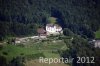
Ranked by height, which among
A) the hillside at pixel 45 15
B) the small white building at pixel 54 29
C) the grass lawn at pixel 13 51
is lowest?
the grass lawn at pixel 13 51

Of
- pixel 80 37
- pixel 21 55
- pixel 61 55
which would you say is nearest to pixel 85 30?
pixel 80 37

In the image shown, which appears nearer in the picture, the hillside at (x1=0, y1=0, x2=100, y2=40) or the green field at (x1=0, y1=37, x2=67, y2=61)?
the green field at (x1=0, y1=37, x2=67, y2=61)

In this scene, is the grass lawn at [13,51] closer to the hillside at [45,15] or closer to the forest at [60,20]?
the forest at [60,20]

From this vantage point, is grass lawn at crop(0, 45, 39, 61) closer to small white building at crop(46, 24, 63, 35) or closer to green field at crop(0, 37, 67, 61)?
green field at crop(0, 37, 67, 61)

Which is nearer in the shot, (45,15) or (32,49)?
(32,49)

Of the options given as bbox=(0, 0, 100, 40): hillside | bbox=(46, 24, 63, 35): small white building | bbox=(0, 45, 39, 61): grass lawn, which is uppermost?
bbox=(0, 0, 100, 40): hillside

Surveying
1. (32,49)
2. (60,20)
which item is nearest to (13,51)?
(32,49)

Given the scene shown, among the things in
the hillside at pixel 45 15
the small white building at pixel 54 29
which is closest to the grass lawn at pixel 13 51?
the hillside at pixel 45 15

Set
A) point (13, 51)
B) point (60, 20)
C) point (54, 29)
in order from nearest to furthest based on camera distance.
Result: point (13, 51) < point (54, 29) < point (60, 20)

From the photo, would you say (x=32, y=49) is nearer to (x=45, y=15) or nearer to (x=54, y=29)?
(x=54, y=29)

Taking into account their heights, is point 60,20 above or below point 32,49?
above

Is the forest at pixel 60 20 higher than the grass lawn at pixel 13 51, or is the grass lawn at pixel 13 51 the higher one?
the forest at pixel 60 20

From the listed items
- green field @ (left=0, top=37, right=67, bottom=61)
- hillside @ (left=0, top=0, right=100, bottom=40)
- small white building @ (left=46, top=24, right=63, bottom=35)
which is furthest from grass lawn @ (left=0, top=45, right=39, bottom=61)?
small white building @ (left=46, top=24, right=63, bottom=35)
